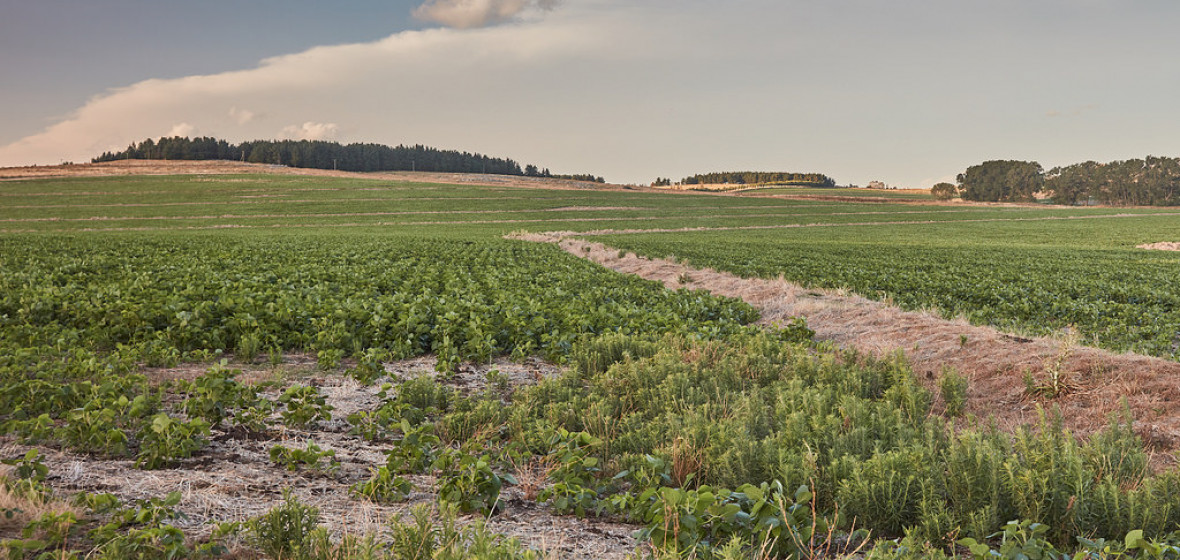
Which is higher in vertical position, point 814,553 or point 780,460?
point 780,460

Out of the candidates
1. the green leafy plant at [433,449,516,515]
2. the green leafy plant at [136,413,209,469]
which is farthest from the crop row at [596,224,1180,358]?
the green leafy plant at [136,413,209,469]

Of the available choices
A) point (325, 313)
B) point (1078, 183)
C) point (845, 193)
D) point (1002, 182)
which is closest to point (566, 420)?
point (325, 313)

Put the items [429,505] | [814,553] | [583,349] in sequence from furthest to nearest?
[583,349], [429,505], [814,553]

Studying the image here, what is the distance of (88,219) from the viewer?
189 feet

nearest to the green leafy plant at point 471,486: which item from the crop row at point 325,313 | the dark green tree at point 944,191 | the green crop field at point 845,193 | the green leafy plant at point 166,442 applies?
the green leafy plant at point 166,442

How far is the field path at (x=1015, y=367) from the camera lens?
256 inches

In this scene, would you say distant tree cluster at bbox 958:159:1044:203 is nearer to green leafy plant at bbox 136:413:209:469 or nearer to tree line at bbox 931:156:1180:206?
tree line at bbox 931:156:1180:206

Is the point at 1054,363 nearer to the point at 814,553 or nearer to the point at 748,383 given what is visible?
the point at 748,383

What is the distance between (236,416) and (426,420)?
177 centimetres

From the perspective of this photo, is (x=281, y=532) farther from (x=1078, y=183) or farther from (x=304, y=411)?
(x=1078, y=183)

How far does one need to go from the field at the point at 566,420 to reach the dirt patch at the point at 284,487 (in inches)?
1.0

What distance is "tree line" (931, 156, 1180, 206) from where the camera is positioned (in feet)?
382

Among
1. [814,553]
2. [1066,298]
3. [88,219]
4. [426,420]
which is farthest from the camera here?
[88,219]

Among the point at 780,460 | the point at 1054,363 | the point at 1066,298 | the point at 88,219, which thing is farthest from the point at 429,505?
the point at 88,219
